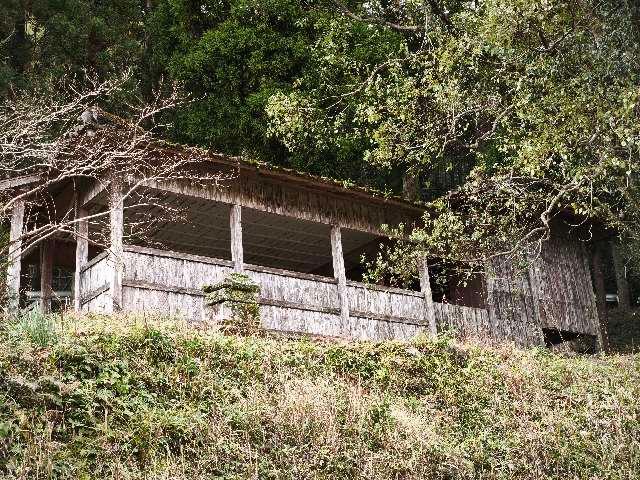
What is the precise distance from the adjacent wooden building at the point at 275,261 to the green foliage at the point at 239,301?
35 centimetres

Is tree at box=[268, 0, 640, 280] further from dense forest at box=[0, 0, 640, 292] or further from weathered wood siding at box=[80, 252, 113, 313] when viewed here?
weathered wood siding at box=[80, 252, 113, 313]

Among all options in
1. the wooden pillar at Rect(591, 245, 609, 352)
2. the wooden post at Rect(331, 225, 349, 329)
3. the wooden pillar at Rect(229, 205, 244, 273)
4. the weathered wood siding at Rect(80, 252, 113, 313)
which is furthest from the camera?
the wooden pillar at Rect(591, 245, 609, 352)

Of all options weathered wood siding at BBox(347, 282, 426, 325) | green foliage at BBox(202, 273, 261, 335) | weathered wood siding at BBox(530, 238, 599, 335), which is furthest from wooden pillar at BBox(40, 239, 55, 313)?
weathered wood siding at BBox(530, 238, 599, 335)

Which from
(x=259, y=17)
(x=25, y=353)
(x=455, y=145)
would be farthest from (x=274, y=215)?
(x=455, y=145)

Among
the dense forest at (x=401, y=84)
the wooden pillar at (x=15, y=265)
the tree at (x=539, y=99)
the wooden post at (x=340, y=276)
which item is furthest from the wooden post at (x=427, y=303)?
the wooden pillar at (x=15, y=265)

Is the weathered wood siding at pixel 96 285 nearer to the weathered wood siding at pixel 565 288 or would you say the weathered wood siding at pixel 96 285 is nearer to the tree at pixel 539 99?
the tree at pixel 539 99

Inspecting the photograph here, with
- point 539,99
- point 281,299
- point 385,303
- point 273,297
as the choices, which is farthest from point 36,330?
point 539,99

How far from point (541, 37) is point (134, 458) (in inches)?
379

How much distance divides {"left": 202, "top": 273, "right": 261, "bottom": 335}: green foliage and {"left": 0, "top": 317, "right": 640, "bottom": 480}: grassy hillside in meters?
1.00

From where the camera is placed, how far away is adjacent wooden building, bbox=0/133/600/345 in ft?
42.9

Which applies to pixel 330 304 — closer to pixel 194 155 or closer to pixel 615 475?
pixel 194 155

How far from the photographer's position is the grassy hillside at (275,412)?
25.8ft

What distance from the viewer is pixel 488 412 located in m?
10.6

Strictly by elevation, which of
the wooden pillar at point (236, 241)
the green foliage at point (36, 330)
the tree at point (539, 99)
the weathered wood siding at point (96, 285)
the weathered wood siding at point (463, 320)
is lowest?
the green foliage at point (36, 330)
